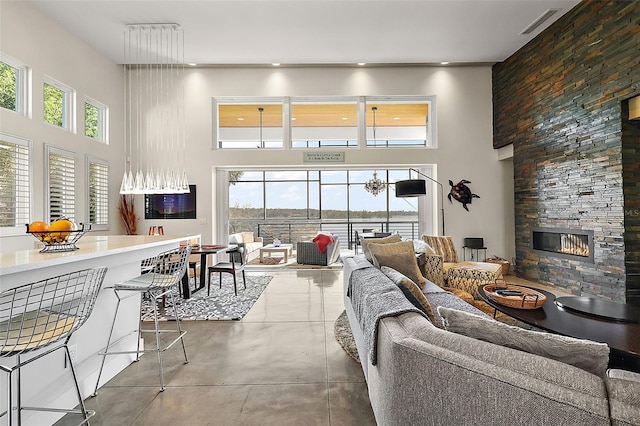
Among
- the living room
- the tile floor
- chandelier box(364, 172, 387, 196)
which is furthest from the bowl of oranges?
chandelier box(364, 172, 387, 196)

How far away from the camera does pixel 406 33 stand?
18.1ft

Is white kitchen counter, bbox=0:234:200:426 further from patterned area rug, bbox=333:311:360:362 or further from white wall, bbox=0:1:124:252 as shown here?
white wall, bbox=0:1:124:252

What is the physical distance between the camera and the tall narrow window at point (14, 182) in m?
4.05

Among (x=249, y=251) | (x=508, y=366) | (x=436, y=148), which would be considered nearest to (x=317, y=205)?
(x=249, y=251)

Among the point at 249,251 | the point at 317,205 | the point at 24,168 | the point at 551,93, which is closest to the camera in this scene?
the point at 24,168

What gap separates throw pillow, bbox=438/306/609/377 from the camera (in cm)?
107

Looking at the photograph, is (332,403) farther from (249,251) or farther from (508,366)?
(249,251)

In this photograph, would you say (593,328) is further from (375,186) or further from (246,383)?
(375,186)

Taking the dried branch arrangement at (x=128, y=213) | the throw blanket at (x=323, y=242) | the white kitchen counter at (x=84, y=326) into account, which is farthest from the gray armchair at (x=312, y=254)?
the white kitchen counter at (x=84, y=326)

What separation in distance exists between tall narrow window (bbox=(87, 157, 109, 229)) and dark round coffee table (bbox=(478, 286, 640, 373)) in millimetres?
6246

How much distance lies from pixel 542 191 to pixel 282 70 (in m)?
5.25

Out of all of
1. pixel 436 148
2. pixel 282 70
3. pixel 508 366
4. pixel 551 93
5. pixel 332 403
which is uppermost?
pixel 282 70

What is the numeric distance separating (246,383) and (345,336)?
112 cm

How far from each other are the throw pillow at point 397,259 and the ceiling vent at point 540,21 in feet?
14.2
